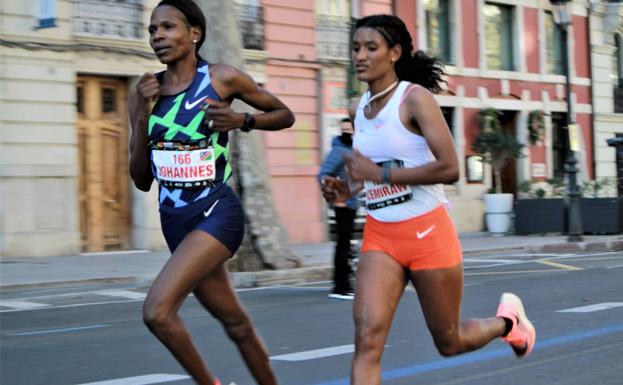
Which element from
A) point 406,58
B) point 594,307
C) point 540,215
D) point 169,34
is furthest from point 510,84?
point 169,34

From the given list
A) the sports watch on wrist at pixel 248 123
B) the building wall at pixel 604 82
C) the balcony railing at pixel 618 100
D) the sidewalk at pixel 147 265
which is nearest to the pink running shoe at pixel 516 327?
the sports watch on wrist at pixel 248 123

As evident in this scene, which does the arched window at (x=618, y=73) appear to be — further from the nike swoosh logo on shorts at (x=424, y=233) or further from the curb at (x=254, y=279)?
the nike swoosh logo on shorts at (x=424, y=233)

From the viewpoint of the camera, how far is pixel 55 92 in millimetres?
A: 20125

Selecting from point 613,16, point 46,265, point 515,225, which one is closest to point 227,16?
point 46,265

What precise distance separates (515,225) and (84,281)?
516 inches

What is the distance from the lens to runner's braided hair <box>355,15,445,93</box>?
5016mm

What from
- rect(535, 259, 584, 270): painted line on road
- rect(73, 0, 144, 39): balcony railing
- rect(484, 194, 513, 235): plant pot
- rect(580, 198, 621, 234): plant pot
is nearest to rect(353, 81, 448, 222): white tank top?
rect(535, 259, 584, 270): painted line on road

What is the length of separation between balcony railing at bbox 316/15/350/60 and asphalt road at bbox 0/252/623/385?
41.2ft

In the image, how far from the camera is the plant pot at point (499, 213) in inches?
1049

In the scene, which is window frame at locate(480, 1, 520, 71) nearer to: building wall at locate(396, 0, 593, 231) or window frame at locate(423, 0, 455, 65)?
building wall at locate(396, 0, 593, 231)

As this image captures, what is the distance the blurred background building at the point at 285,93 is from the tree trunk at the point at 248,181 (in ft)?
18.0

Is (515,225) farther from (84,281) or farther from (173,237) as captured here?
(173,237)

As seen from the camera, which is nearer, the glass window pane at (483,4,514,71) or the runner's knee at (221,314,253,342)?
the runner's knee at (221,314,253,342)

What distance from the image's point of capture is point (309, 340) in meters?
8.45
